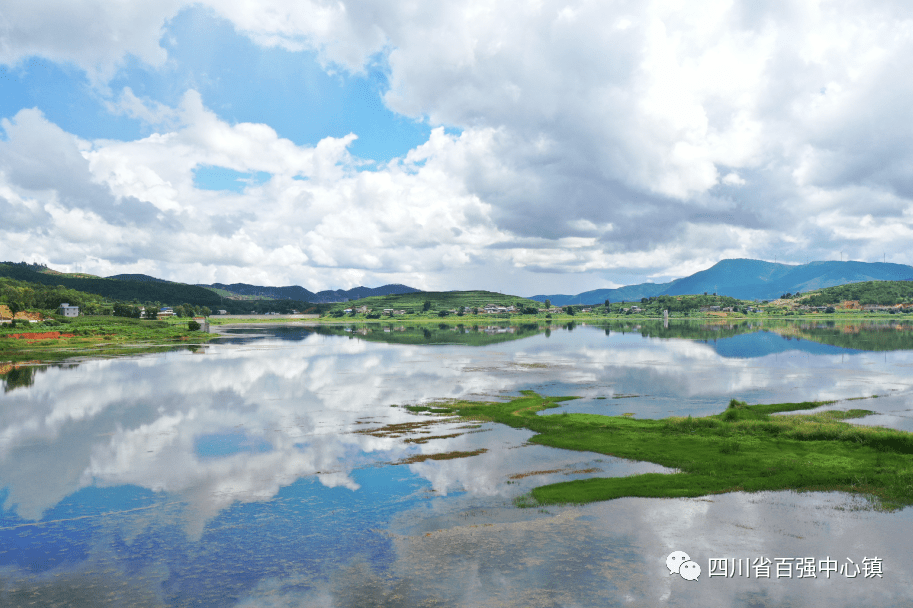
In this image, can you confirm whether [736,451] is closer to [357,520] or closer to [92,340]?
[357,520]

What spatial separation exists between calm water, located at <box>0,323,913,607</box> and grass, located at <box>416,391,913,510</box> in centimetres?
162

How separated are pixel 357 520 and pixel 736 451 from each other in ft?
84.1

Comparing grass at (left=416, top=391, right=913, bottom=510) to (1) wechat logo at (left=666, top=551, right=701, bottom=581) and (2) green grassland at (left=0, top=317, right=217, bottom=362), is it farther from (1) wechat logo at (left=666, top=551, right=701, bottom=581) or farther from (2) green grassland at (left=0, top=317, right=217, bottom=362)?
(2) green grassland at (left=0, top=317, right=217, bottom=362)

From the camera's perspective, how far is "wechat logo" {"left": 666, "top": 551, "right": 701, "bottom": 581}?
20141 millimetres

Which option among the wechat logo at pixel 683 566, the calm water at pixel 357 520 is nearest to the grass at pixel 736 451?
the calm water at pixel 357 520

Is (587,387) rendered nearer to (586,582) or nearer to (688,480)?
(688,480)

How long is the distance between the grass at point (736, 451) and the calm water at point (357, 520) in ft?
5.30

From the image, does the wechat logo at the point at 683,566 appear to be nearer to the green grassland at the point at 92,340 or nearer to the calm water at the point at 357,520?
the calm water at the point at 357,520

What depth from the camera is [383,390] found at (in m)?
66.5

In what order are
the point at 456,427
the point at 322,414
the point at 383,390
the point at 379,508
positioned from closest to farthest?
the point at 379,508, the point at 456,427, the point at 322,414, the point at 383,390

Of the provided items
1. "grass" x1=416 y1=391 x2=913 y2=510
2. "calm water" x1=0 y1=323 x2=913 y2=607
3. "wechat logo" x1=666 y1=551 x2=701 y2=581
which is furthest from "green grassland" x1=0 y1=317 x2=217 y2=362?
"wechat logo" x1=666 y1=551 x2=701 y2=581

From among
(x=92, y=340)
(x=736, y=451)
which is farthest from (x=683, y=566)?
(x=92, y=340)

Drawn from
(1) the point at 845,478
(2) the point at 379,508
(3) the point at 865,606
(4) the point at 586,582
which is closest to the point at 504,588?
(4) the point at 586,582

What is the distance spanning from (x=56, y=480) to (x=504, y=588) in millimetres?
29606
